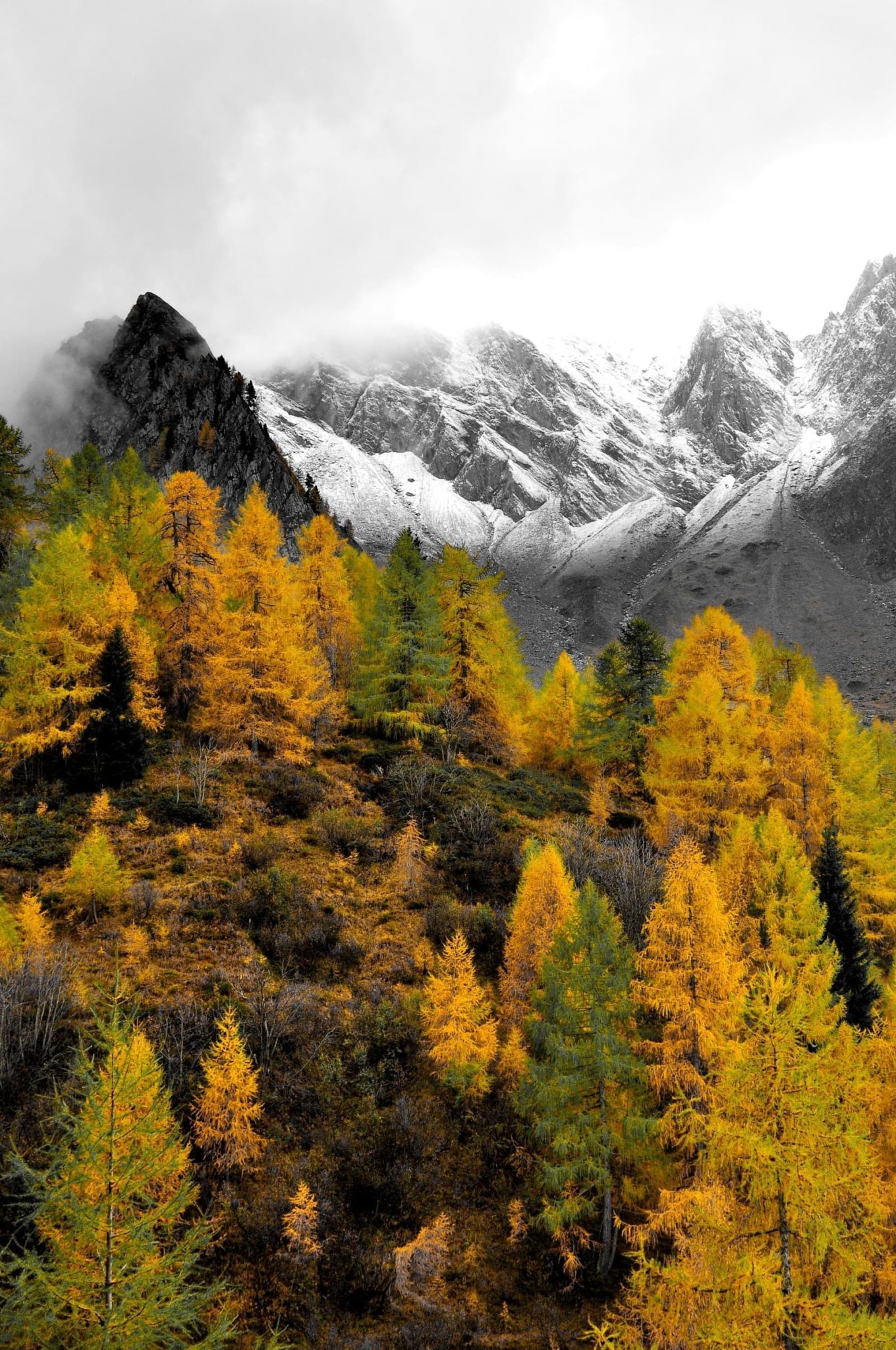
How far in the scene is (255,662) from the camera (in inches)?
1014

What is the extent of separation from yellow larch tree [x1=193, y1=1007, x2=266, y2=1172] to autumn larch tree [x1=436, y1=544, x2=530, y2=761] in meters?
20.8

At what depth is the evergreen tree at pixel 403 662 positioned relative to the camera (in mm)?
30500

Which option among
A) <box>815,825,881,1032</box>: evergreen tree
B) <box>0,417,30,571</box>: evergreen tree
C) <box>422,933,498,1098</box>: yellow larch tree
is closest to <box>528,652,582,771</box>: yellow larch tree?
<box>815,825,881,1032</box>: evergreen tree

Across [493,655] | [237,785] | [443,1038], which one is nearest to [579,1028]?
[443,1038]

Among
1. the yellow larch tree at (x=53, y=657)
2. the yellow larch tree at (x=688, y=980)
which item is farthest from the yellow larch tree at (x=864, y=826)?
the yellow larch tree at (x=53, y=657)

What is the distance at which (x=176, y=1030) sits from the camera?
14430mm

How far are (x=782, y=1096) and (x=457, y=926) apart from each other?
41.2 feet

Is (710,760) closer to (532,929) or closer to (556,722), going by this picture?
(532,929)

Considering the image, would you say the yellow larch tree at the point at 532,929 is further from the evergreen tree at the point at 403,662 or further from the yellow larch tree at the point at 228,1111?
the evergreen tree at the point at 403,662

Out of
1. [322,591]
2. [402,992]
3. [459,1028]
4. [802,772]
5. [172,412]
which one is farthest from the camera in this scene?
[172,412]

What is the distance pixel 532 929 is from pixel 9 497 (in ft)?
114

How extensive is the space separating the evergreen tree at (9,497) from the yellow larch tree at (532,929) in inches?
1236

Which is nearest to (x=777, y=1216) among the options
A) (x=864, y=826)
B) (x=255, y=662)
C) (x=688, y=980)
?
(x=688, y=980)

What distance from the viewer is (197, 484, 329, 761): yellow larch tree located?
83.3 ft
